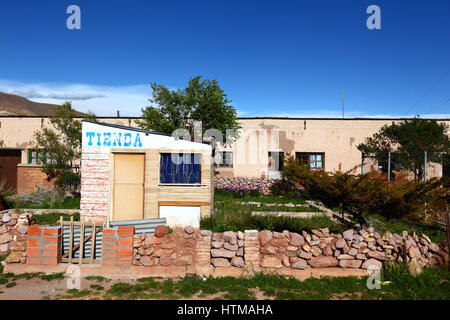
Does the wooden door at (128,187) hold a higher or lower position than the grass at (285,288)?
higher

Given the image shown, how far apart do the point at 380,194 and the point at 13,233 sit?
8991mm

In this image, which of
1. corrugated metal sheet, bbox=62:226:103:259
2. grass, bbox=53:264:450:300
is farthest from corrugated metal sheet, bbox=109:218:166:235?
grass, bbox=53:264:450:300

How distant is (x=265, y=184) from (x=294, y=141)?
5.40 metres

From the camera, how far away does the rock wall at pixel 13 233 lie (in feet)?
22.3

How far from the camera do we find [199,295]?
Answer: 532 cm

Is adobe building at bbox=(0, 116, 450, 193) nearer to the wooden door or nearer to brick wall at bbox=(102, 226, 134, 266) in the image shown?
the wooden door

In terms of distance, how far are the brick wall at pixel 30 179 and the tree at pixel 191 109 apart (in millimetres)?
6245

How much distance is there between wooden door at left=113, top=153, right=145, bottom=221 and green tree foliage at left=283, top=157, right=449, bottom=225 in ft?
17.9

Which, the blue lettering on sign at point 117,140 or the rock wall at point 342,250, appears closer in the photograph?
the rock wall at point 342,250

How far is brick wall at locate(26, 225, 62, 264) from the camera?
643 cm

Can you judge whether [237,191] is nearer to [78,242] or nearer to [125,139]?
[125,139]

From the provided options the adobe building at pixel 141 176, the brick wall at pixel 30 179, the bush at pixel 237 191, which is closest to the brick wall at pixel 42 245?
the adobe building at pixel 141 176

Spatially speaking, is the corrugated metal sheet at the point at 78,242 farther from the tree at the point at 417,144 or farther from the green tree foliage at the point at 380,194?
the tree at the point at 417,144
